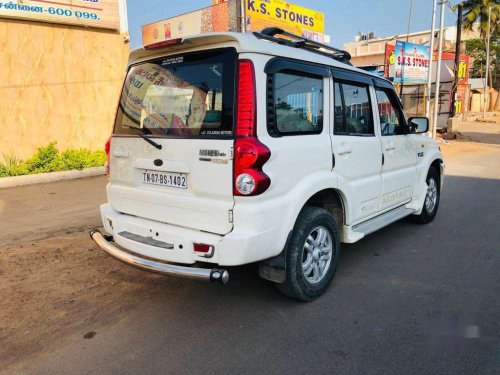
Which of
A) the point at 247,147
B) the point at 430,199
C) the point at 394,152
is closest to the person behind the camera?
the point at 247,147

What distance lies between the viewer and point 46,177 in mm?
9242

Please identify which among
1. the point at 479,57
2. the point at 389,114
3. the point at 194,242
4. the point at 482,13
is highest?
the point at 482,13

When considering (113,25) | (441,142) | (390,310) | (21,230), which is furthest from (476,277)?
(441,142)

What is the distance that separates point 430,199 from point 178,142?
4089 millimetres

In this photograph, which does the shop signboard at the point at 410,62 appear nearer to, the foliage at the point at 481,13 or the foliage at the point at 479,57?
the foliage at the point at 481,13

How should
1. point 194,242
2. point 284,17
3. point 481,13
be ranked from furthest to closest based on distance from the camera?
point 481,13, point 284,17, point 194,242

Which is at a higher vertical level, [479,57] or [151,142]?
[479,57]

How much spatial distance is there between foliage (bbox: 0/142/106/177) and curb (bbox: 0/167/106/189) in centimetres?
22

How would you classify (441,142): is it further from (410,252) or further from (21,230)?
(21,230)

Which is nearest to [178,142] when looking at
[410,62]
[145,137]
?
[145,137]

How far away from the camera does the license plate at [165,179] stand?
320cm

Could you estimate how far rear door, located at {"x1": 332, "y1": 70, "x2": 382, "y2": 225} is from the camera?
3762 millimetres

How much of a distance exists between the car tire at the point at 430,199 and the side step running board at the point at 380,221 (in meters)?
0.73

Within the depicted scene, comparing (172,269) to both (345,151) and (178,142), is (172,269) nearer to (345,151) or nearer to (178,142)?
(178,142)
